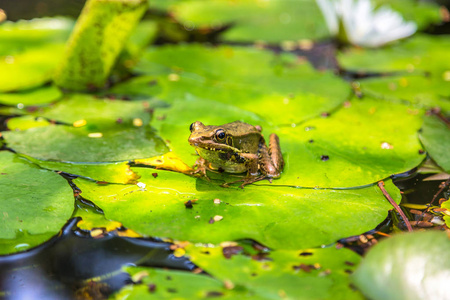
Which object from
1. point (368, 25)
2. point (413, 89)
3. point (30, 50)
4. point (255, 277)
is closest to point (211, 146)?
point (255, 277)

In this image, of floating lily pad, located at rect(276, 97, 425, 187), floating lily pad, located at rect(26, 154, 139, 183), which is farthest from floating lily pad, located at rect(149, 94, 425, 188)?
floating lily pad, located at rect(26, 154, 139, 183)

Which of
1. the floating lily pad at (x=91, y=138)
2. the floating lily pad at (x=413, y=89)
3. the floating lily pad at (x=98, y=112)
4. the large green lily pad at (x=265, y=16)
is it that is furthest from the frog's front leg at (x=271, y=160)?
the large green lily pad at (x=265, y=16)

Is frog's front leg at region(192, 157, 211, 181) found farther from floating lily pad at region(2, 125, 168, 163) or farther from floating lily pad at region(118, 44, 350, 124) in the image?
floating lily pad at region(118, 44, 350, 124)

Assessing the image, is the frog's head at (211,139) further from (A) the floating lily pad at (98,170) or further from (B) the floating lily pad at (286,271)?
(B) the floating lily pad at (286,271)

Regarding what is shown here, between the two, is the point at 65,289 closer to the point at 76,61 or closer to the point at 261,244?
the point at 261,244

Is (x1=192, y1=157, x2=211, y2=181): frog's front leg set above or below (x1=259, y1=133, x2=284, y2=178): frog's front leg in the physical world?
below
